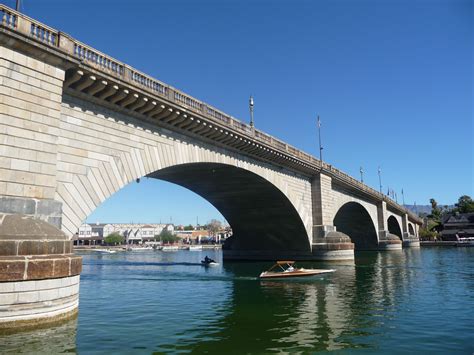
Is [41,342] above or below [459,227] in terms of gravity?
below

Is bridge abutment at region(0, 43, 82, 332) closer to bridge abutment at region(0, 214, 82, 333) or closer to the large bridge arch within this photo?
bridge abutment at region(0, 214, 82, 333)

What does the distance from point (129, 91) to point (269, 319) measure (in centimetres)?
1220

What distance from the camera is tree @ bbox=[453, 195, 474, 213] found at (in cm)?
13250

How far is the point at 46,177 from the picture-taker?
570 inches

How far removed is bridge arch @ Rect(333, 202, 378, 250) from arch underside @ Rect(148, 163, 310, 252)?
23.8m

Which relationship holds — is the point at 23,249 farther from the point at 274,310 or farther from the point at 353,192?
the point at 353,192

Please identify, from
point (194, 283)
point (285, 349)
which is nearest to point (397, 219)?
point (194, 283)

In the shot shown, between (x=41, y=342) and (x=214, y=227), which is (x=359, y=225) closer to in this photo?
(x=41, y=342)

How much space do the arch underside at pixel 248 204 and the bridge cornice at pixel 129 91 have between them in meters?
2.97

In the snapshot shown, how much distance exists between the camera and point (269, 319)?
16516 millimetres

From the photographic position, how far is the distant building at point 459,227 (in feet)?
386

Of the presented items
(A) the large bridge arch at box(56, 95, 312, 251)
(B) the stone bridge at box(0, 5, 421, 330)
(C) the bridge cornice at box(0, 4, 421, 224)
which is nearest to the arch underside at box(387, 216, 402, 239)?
(B) the stone bridge at box(0, 5, 421, 330)

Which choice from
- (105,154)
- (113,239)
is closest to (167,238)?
(113,239)

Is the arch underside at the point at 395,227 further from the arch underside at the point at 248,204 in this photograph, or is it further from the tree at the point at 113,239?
the tree at the point at 113,239
